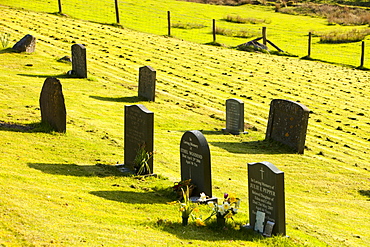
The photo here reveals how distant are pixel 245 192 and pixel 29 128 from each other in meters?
6.88

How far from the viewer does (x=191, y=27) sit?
55562 millimetres

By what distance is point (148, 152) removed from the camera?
1412 centimetres

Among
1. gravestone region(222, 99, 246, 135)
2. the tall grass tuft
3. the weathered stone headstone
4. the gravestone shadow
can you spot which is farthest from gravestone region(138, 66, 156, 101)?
the gravestone shadow

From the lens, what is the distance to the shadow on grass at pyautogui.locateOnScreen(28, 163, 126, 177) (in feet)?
44.0

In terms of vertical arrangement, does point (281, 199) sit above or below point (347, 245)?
above

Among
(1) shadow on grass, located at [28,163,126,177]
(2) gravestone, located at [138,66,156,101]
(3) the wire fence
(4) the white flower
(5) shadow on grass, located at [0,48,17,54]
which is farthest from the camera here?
(3) the wire fence

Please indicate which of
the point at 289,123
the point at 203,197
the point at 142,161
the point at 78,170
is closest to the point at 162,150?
the point at 142,161

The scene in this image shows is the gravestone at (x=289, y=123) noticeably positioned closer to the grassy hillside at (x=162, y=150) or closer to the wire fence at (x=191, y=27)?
the grassy hillside at (x=162, y=150)

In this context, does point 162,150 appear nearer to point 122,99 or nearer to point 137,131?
point 137,131

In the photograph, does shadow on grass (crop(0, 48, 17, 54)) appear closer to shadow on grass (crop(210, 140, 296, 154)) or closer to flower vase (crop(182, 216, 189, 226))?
shadow on grass (crop(210, 140, 296, 154))

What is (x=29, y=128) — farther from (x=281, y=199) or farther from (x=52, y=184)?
(x=281, y=199)

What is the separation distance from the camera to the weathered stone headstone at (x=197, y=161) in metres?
12.5

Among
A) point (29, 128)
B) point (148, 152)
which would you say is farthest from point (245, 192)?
point (29, 128)

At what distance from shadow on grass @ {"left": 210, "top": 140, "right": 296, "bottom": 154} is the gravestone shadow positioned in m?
5.73
